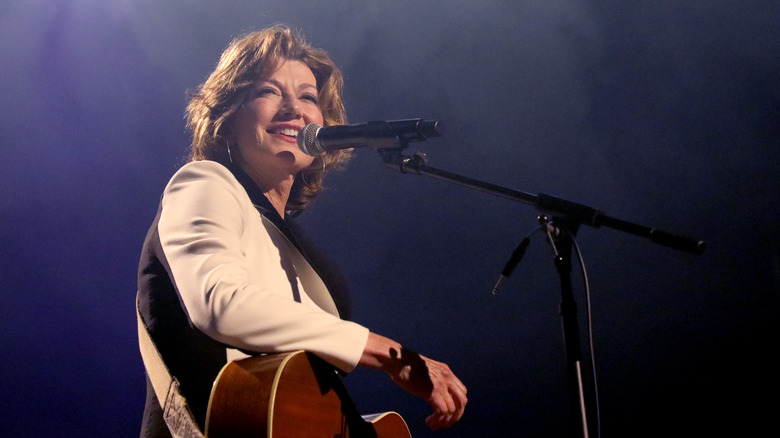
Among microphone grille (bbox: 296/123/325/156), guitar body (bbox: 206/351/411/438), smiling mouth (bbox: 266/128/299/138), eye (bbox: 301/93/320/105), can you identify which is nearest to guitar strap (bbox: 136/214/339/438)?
guitar body (bbox: 206/351/411/438)

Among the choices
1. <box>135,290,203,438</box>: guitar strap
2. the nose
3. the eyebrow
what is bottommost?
<box>135,290,203,438</box>: guitar strap

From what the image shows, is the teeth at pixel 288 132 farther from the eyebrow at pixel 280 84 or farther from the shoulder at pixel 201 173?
the shoulder at pixel 201 173

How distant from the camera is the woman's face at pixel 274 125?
7.66 feet

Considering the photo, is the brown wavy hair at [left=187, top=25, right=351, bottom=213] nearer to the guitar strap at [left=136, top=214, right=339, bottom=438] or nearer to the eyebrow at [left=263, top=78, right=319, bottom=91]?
the eyebrow at [left=263, top=78, right=319, bottom=91]

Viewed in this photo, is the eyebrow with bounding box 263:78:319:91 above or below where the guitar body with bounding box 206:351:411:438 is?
above

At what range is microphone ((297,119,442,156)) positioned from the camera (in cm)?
167

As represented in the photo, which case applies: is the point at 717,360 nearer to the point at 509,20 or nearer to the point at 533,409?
the point at 533,409

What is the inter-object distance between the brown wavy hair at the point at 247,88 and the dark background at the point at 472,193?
22.9 inches

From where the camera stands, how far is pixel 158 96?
338cm

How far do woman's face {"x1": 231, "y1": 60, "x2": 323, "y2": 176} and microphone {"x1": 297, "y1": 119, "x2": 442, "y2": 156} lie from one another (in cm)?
47


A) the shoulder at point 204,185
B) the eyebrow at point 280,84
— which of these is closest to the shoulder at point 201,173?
the shoulder at point 204,185

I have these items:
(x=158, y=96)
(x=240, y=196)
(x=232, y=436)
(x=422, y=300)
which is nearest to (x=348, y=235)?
(x=422, y=300)

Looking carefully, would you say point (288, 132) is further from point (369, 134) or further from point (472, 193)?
point (472, 193)

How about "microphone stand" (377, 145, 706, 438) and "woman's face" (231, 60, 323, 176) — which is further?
"woman's face" (231, 60, 323, 176)
